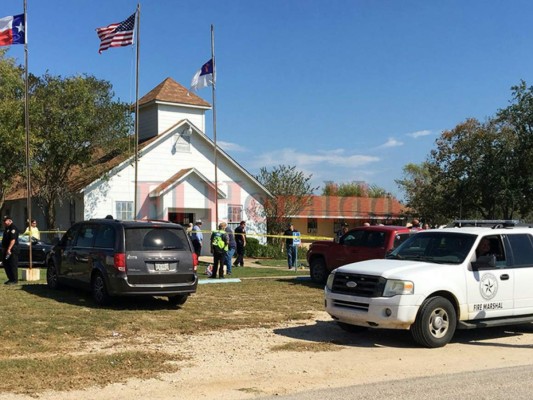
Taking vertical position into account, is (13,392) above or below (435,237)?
below

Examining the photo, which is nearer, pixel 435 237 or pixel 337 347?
pixel 337 347

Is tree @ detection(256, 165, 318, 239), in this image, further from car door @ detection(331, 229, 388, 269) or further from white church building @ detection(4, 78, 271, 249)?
car door @ detection(331, 229, 388, 269)

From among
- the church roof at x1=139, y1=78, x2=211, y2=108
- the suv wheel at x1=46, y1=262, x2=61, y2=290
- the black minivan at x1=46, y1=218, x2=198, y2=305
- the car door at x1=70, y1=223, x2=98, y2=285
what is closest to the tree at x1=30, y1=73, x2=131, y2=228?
the church roof at x1=139, y1=78, x2=211, y2=108

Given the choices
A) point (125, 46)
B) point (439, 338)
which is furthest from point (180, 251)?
point (125, 46)

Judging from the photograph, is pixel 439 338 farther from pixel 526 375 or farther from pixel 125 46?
pixel 125 46

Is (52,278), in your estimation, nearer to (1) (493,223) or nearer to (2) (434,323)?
(2) (434,323)

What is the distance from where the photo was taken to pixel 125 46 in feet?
77.6

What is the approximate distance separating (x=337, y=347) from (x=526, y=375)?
8.83 feet

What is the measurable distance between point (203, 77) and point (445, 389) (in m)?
22.3

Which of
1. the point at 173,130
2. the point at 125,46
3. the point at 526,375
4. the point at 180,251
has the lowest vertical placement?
the point at 526,375

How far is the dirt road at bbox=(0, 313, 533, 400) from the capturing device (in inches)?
264

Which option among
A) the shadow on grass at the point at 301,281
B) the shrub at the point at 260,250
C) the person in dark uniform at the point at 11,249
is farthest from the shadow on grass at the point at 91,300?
the shrub at the point at 260,250

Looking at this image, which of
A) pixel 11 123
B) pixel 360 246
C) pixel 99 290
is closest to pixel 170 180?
pixel 11 123

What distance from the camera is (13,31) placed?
18.1 meters
